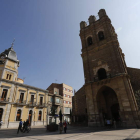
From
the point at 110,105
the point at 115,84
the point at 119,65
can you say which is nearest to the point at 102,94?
the point at 110,105

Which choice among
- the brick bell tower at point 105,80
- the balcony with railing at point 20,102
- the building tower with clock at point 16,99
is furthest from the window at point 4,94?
the brick bell tower at point 105,80

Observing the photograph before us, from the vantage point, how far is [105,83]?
54.4ft

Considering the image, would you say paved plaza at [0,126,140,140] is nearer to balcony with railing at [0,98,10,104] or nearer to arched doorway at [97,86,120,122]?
arched doorway at [97,86,120,122]

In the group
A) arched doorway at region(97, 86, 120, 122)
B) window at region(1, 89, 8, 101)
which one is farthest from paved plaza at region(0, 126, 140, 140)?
window at region(1, 89, 8, 101)

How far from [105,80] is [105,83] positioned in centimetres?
49

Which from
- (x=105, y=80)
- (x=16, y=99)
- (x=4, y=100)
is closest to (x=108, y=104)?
(x=105, y=80)

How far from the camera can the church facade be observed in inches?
557

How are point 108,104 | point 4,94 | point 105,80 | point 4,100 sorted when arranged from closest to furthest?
point 105,80
point 108,104
point 4,100
point 4,94

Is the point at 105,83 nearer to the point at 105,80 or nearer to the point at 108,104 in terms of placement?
the point at 105,80

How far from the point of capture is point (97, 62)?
19.3m

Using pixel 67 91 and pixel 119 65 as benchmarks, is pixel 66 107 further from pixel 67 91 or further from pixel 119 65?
pixel 119 65

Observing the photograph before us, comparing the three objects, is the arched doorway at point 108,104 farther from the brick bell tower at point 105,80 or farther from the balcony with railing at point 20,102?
the balcony with railing at point 20,102

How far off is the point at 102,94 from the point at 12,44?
28.4 meters

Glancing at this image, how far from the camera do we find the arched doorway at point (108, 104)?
17094 mm
